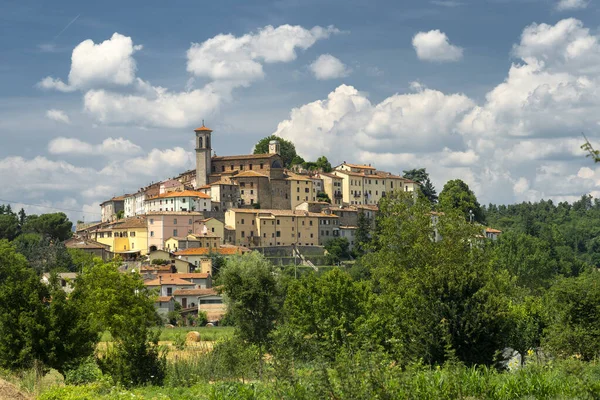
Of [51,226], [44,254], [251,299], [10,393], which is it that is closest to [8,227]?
[51,226]

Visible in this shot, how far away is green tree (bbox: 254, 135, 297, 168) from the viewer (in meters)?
131

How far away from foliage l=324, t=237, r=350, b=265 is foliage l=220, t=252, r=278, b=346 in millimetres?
67512

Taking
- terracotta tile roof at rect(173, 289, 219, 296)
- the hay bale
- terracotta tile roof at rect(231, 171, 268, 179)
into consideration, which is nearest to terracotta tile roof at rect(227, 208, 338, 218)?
terracotta tile roof at rect(231, 171, 268, 179)

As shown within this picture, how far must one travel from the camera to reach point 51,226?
105312 millimetres

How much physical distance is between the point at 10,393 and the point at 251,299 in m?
15.6

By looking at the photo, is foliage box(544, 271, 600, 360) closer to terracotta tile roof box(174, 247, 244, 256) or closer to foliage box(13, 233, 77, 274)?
foliage box(13, 233, 77, 274)

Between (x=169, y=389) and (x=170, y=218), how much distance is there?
270 feet

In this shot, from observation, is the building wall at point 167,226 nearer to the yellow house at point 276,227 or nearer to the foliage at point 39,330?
the yellow house at point 276,227

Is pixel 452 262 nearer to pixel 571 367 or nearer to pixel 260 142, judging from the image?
pixel 571 367

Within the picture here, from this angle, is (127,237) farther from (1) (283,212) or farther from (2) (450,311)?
(2) (450,311)

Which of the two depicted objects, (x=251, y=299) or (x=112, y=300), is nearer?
(x=251, y=299)

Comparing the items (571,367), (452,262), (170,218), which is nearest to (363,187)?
(170,218)

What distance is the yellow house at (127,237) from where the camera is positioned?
100812mm

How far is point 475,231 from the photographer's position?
28703mm
